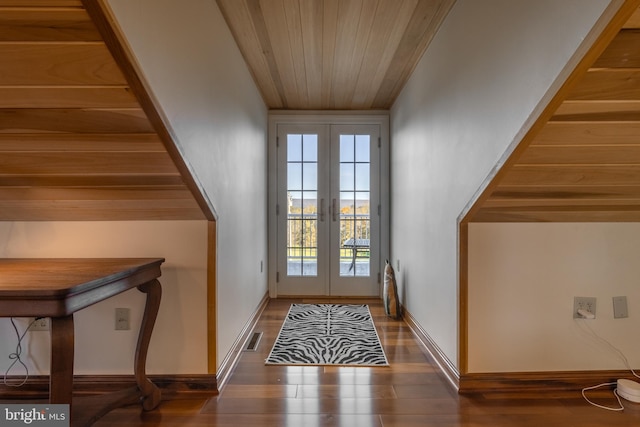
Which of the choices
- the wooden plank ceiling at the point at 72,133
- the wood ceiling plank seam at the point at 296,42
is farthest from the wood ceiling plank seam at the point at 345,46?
the wooden plank ceiling at the point at 72,133

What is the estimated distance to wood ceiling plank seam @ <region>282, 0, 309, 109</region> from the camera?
1.92m

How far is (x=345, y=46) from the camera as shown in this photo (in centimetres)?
236

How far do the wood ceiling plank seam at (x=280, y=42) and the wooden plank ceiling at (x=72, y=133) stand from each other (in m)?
1.09

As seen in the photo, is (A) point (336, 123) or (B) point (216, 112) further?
(A) point (336, 123)

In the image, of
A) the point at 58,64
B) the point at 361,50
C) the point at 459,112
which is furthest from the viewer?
the point at 361,50

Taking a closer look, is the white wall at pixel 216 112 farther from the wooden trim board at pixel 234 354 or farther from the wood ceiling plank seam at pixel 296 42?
the wood ceiling plank seam at pixel 296 42

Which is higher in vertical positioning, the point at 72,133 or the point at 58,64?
the point at 58,64

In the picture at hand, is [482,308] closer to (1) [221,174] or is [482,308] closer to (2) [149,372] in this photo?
(1) [221,174]

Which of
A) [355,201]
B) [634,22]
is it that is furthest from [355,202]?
[634,22]

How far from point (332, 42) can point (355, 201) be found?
186cm

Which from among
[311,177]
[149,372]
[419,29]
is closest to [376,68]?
[419,29]

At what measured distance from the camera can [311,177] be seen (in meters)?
3.83

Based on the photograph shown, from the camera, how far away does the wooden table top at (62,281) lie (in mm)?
1059

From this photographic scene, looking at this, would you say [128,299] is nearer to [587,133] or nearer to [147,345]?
[147,345]
